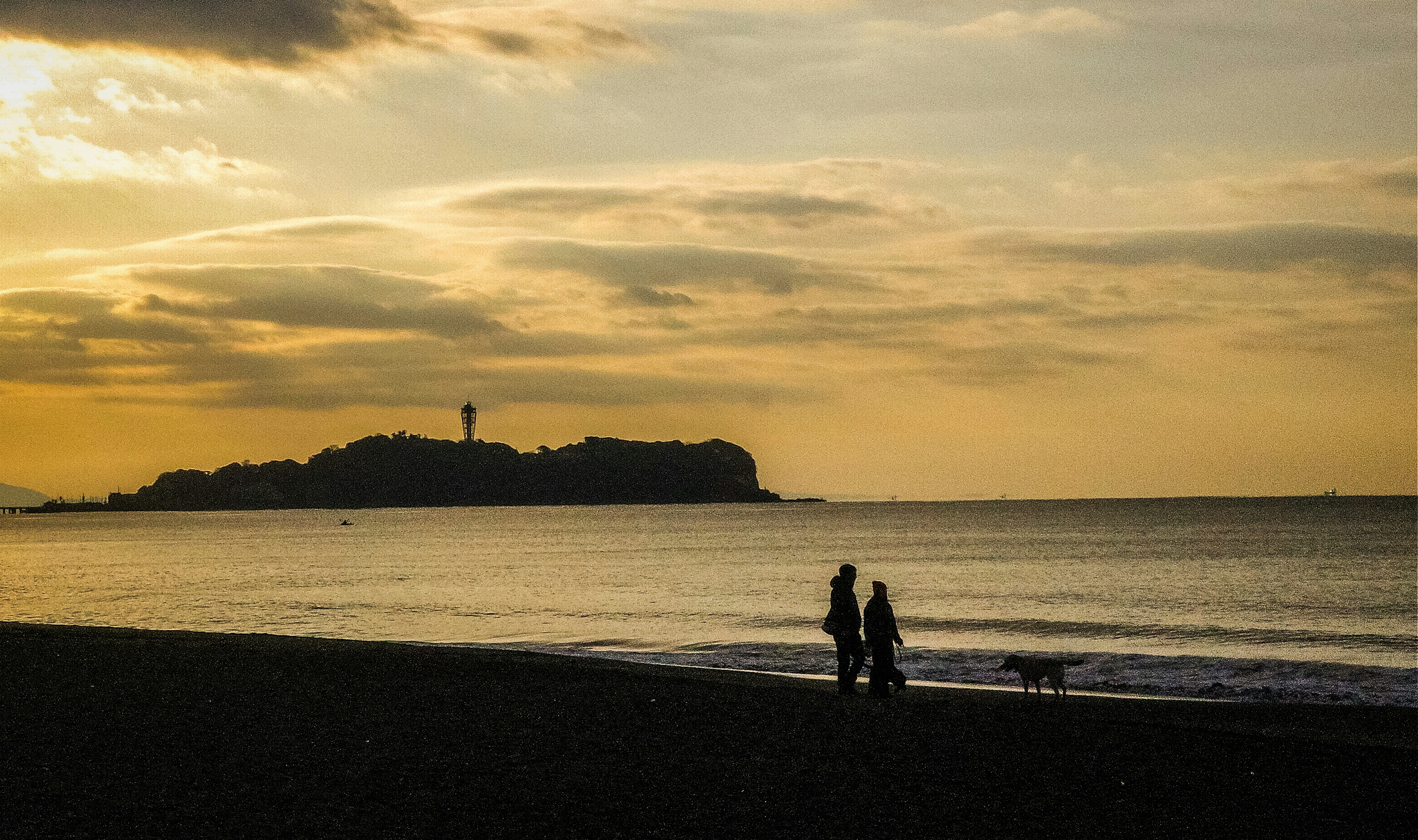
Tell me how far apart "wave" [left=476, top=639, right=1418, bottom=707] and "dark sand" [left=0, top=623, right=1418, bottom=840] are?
322cm

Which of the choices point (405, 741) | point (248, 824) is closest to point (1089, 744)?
point (405, 741)

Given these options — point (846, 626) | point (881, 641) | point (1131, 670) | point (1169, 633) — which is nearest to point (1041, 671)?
point (881, 641)

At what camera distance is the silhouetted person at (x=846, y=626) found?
656 inches

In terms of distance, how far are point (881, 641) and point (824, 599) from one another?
32205mm

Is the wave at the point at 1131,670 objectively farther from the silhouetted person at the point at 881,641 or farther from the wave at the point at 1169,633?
the wave at the point at 1169,633

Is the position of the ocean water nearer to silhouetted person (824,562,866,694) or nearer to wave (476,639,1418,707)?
wave (476,639,1418,707)

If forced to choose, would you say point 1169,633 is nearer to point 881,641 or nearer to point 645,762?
point 881,641

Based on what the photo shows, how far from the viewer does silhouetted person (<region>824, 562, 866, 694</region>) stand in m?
16.7

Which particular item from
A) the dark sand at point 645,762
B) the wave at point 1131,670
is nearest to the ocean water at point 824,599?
the wave at point 1131,670

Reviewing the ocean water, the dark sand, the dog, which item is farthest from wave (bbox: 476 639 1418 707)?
the dog

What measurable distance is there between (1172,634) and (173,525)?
195 m

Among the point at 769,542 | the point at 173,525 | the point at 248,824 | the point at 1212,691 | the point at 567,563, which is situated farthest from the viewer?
the point at 173,525

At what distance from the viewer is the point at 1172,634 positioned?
3544cm

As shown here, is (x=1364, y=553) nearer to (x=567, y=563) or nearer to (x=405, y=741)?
(x=567, y=563)
